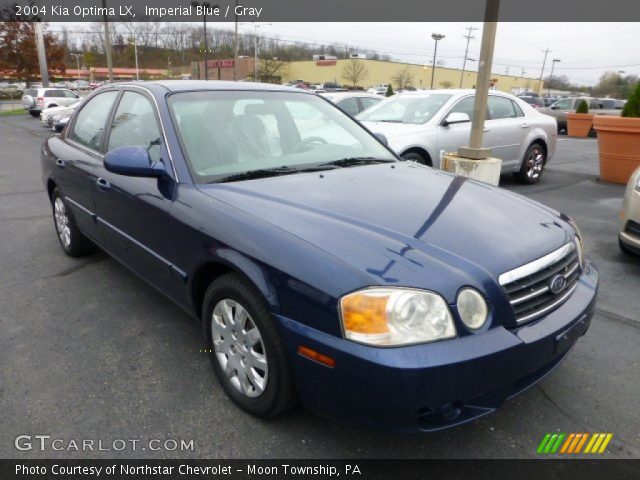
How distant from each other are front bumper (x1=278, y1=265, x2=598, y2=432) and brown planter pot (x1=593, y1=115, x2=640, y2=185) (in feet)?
23.1

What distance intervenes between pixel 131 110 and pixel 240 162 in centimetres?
109

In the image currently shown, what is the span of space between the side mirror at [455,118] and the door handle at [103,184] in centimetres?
483

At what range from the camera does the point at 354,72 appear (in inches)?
3081

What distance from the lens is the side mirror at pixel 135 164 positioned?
2.62 metres

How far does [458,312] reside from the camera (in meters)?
1.80

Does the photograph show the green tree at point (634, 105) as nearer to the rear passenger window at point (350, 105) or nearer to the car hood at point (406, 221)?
the rear passenger window at point (350, 105)

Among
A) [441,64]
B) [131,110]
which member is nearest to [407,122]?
[131,110]

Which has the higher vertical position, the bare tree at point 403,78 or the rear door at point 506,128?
the bare tree at point 403,78

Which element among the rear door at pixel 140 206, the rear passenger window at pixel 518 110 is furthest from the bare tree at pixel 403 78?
the rear door at pixel 140 206

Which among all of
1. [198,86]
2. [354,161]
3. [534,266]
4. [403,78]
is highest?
[403,78]

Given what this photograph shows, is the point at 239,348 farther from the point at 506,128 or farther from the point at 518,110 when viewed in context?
the point at 518,110

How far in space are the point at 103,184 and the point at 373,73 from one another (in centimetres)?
8704

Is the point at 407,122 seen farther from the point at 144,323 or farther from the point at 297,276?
the point at 297,276

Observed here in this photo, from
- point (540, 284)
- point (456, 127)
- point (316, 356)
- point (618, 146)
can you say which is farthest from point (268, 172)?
point (618, 146)
